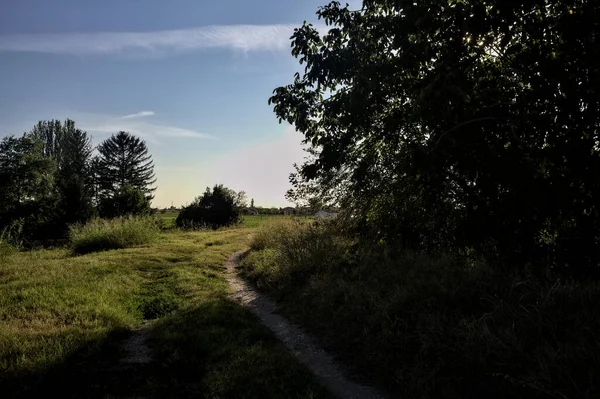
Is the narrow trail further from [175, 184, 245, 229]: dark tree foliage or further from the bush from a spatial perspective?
[175, 184, 245, 229]: dark tree foliage

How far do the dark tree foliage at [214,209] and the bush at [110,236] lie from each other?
1268 cm

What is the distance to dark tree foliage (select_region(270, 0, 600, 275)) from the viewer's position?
390 centimetres

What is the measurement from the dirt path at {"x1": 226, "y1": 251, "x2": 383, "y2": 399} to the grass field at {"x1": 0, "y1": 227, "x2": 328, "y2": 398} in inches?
11.7

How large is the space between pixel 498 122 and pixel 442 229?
2691 mm

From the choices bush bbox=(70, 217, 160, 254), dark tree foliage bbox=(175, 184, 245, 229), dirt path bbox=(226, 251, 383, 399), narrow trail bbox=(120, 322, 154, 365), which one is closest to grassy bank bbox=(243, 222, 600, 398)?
dirt path bbox=(226, 251, 383, 399)

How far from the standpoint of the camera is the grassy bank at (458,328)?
337 cm

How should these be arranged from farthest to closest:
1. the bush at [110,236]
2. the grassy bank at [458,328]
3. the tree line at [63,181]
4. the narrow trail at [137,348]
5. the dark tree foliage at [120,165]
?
the dark tree foliage at [120,165] → the tree line at [63,181] → the bush at [110,236] → the narrow trail at [137,348] → the grassy bank at [458,328]

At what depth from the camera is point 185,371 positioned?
462 centimetres

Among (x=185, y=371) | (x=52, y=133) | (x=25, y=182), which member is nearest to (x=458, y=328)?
(x=185, y=371)

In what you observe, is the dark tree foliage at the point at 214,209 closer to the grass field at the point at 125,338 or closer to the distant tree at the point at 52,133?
the grass field at the point at 125,338

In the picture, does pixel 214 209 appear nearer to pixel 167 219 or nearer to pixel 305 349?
pixel 167 219

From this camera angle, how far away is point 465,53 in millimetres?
4512

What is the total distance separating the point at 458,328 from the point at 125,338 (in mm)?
5086

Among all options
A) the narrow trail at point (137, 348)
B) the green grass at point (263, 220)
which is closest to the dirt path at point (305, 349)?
the narrow trail at point (137, 348)
